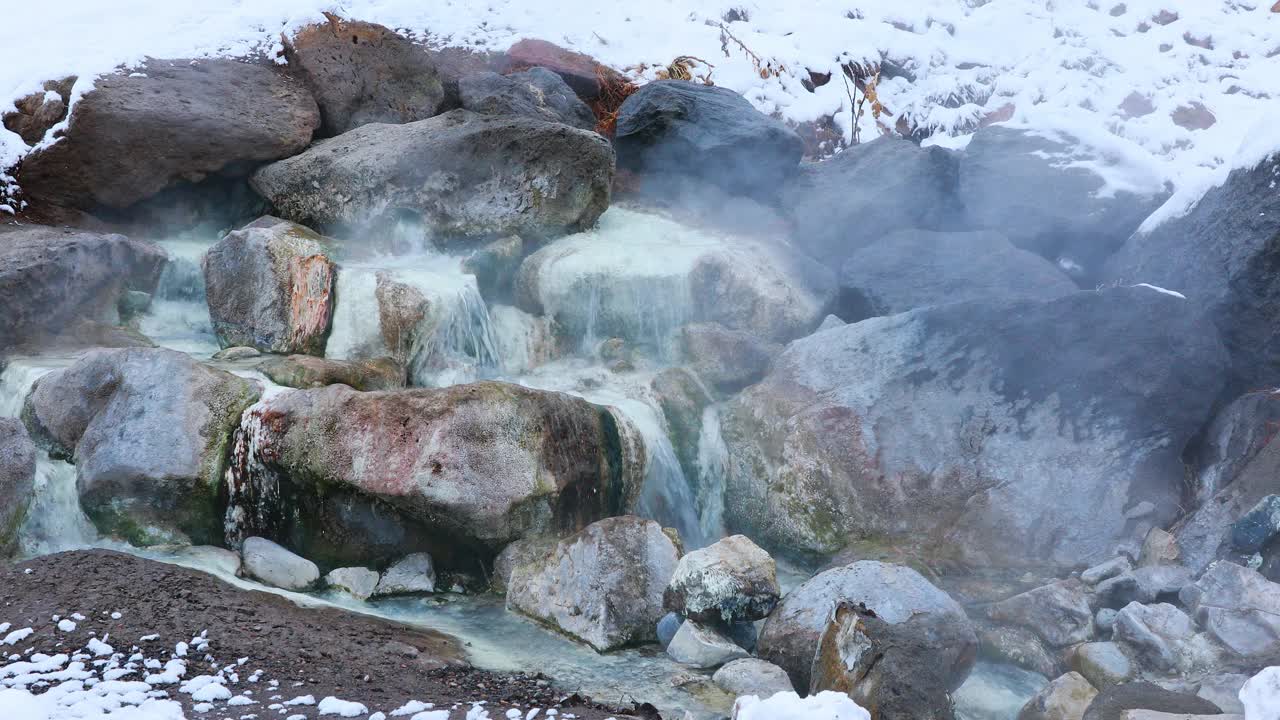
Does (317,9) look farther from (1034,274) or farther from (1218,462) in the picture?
(1218,462)

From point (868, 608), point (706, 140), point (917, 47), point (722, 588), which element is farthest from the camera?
point (917, 47)

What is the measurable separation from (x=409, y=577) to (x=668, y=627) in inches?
54.7

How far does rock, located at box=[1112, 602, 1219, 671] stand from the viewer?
3994mm

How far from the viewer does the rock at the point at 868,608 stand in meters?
3.95

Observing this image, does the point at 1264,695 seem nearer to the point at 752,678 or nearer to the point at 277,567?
the point at 752,678

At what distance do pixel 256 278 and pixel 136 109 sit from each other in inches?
88.9

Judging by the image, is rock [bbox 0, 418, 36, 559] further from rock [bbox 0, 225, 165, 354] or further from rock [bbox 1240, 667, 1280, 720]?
rock [bbox 1240, 667, 1280, 720]

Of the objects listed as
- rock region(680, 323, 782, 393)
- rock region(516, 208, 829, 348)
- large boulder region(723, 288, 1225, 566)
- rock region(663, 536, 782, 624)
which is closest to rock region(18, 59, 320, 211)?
rock region(516, 208, 829, 348)

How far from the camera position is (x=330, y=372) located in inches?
226

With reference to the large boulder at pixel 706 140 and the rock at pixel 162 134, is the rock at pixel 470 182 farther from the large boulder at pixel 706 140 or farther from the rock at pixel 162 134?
the large boulder at pixel 706 140

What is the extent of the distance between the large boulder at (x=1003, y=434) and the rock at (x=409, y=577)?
2006 mm

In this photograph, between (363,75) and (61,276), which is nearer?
(61,276)

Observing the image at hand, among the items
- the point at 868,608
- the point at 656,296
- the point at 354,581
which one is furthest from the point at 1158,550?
the point at 354,581

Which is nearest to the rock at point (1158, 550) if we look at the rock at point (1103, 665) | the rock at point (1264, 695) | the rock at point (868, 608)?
the rock at point (1103, 665)
